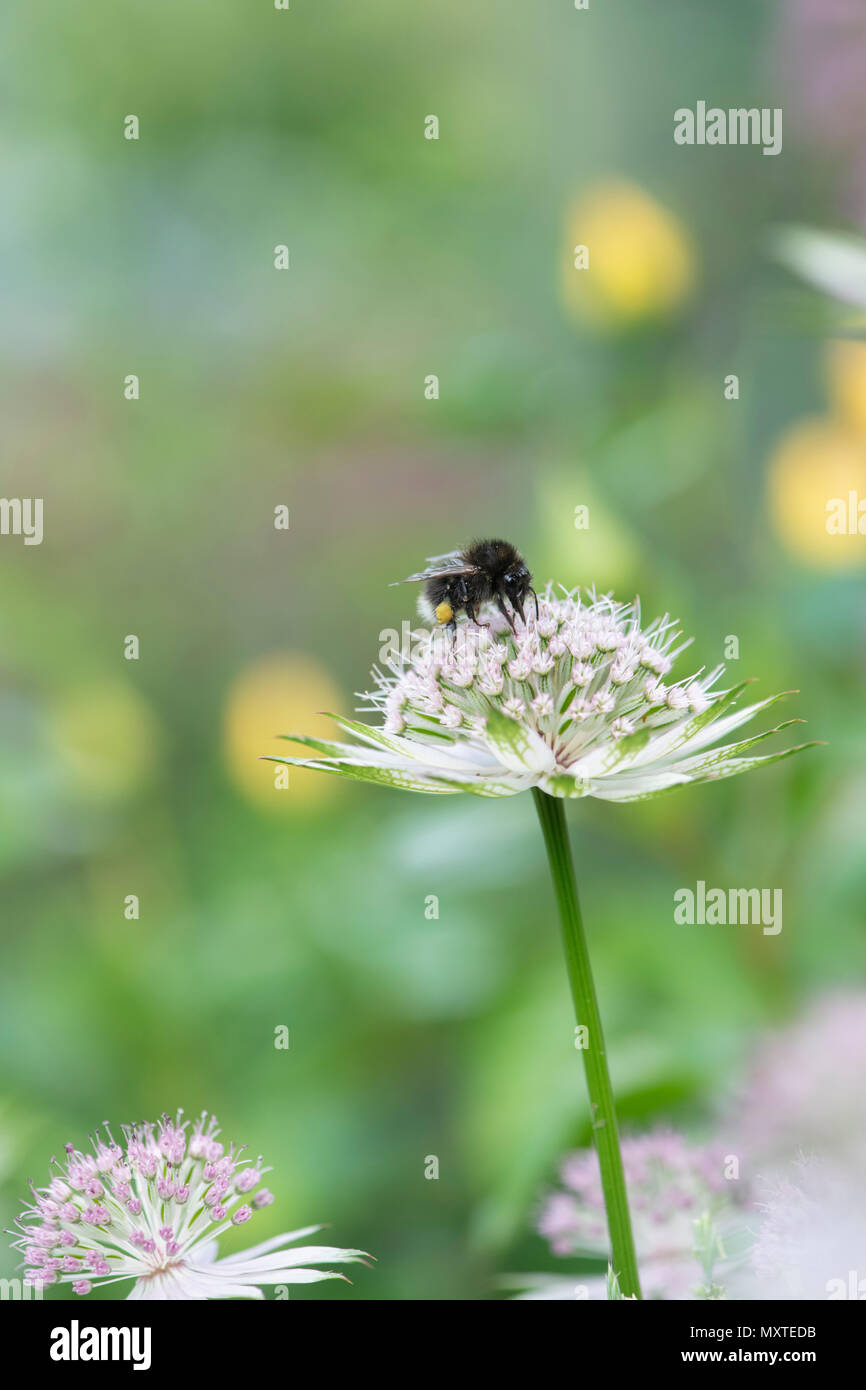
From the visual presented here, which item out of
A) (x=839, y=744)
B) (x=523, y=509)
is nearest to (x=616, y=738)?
(x=839, y=744)

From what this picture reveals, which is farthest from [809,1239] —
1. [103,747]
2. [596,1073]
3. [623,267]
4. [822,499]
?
[103,747]

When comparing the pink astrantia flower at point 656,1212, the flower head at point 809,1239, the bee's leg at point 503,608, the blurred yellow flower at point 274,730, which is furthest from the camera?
the blurred yellow flower at point 274,730

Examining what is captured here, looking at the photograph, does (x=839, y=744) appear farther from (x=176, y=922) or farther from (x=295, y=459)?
(x=295, y=459)

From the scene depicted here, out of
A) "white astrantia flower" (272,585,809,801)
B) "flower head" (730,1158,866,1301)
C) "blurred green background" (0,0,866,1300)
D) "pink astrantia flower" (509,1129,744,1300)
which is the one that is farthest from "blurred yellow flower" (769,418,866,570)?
"flower head" (730,1158,866,1301)

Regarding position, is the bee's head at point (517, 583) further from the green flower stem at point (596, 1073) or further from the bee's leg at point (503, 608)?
the green flower stem at point (596, 1073)

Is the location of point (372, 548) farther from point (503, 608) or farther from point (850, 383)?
point (503, 608)

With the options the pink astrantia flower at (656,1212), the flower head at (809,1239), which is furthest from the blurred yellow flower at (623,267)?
the flower head at (809,1239)
